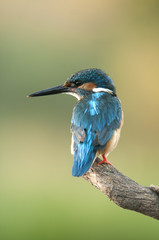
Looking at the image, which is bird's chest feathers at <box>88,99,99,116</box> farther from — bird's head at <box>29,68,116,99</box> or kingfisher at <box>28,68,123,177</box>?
bird's head at <box>29,68,116,99</box>

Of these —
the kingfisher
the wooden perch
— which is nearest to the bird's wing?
the kingfisher

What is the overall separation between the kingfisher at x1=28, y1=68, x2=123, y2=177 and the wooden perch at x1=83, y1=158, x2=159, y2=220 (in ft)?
0.33

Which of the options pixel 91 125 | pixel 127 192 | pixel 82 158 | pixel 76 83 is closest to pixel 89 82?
pixel 76 83

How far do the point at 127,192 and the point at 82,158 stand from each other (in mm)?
253

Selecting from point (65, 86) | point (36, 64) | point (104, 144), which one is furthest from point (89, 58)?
point (104, 144)

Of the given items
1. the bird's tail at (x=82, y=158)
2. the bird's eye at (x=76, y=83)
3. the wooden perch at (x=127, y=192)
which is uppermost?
the bird's eye at (x=76, y=83)

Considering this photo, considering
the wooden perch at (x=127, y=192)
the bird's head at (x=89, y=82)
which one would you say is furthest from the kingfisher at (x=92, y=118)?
the wooden perch at (x=127, y=192)

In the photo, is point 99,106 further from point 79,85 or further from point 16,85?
point 16,85

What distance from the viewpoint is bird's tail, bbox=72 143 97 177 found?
199 cm

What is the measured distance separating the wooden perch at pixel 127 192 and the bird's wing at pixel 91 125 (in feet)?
0.34

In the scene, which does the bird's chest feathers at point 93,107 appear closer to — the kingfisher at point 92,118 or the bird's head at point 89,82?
the kingfisher at point 92,118

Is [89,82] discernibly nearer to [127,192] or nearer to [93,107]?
[93,107]

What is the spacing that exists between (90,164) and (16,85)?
128 inches

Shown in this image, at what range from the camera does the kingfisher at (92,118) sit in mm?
2080
